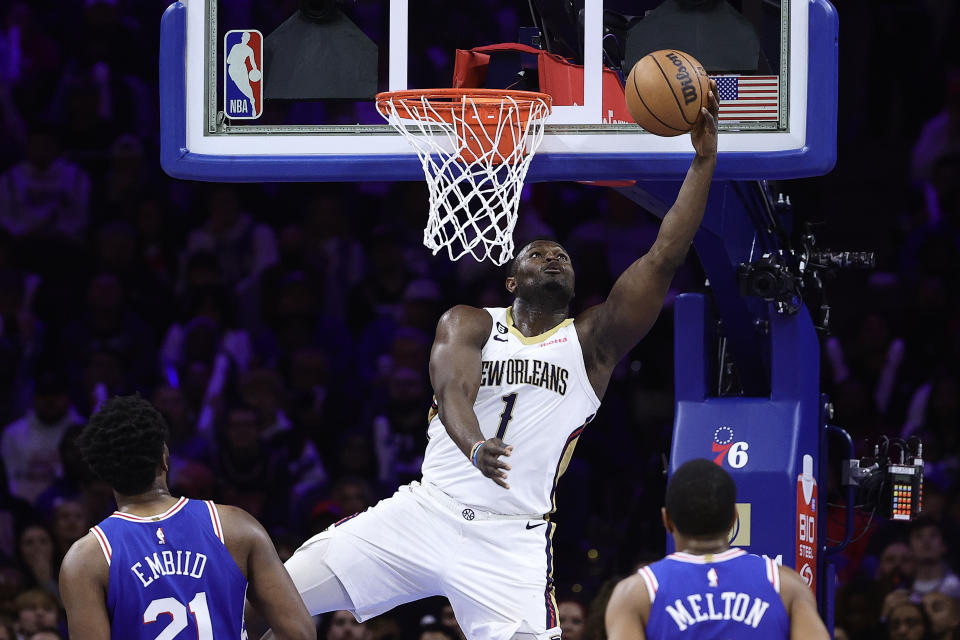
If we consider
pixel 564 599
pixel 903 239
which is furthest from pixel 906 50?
pixel 564 599

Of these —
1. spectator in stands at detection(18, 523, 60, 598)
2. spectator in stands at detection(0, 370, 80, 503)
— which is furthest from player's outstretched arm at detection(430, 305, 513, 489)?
spectator in stands at detection(0, 370, 80, 503)

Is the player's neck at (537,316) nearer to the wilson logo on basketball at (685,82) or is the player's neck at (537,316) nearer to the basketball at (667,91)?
the basketball at (667,91)

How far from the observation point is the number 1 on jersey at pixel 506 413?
5250mm

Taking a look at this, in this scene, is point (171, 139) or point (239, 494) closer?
point (171, 139)

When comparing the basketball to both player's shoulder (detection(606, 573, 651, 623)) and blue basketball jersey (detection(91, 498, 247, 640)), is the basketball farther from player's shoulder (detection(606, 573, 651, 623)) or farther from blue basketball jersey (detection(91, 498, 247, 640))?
blue basketball jersey (detection(91, 498, 247, 640))

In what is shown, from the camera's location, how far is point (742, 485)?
609 cm

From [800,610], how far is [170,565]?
173cm

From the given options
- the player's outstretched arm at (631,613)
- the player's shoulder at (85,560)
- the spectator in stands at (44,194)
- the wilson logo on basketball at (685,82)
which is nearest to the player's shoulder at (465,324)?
the wilson logo on basketball at (685,82)

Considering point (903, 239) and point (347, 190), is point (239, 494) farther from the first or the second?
point (903, 239)

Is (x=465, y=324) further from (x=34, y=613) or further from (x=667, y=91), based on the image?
(x=34, y=613)

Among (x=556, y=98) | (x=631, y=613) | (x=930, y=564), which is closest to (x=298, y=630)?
(x=631, y=613)

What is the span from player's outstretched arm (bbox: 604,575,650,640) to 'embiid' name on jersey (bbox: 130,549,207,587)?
1190 mm

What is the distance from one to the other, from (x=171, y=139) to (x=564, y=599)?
428 cm

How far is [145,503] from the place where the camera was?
3.94m
